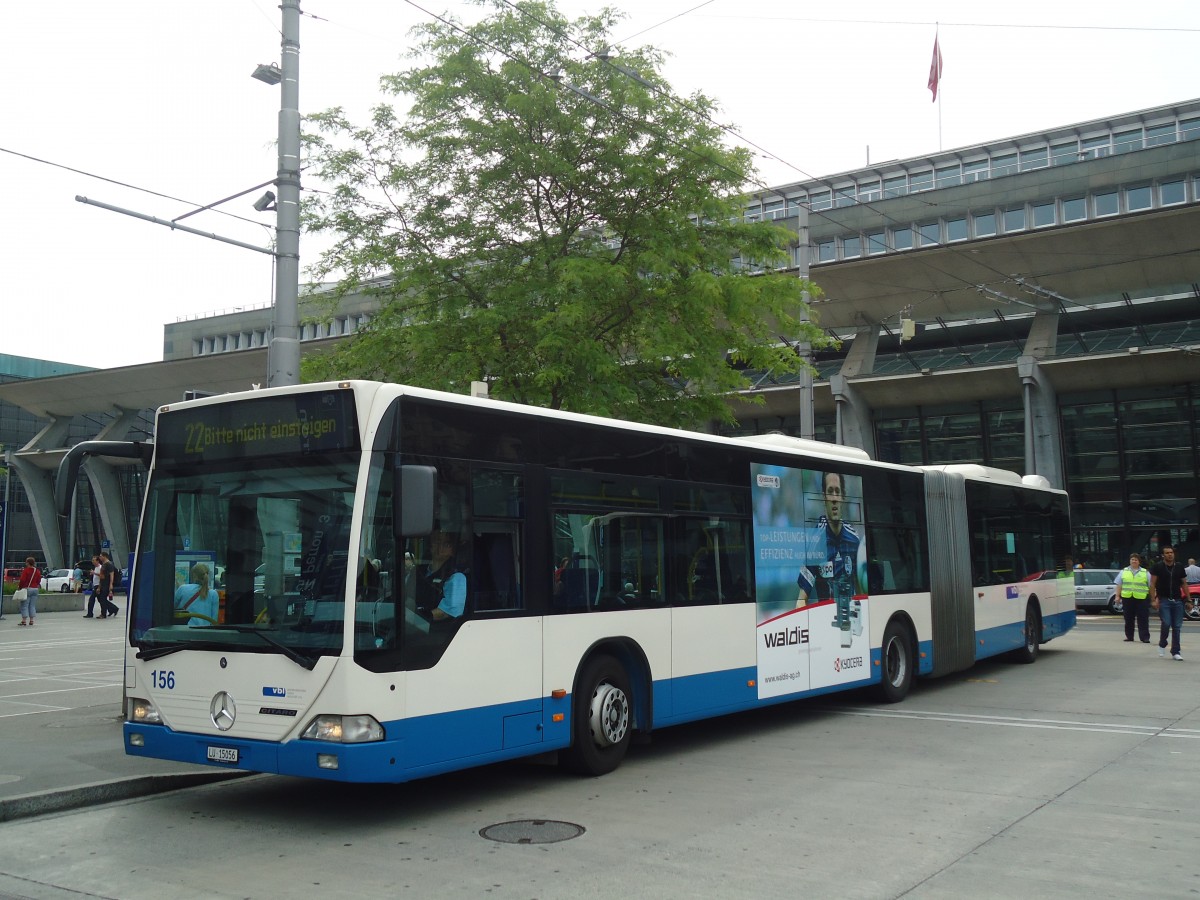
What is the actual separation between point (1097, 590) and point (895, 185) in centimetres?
2083

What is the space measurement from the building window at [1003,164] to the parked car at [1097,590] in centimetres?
1853

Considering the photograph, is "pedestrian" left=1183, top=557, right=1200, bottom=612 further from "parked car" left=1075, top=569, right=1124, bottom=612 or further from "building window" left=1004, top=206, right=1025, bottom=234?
"building window" left=1004, top=206, right=1025, bottom=234

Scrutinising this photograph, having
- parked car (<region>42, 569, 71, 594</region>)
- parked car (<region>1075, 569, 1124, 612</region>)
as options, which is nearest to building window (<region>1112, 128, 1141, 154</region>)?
parked car (<region>1075, 569, 1124, 612</region>)

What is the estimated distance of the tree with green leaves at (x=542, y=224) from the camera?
597 inches

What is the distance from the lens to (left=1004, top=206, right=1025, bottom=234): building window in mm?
39719

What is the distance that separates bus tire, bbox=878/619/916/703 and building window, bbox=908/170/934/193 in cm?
3643

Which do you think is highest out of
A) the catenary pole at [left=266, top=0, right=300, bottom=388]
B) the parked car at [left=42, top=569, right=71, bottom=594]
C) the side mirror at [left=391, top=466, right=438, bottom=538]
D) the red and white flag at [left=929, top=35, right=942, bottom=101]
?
the red and white flag at [left=929, top=35, right=942, bottom=101]

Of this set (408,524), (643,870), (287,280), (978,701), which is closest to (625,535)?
(408,524)

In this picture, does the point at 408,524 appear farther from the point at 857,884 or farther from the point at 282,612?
the point at 857,884

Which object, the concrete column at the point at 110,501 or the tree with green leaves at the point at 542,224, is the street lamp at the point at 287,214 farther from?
the concrete column at the point at 110,501

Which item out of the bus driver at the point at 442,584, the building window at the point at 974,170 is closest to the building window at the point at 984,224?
the building window at the point at 974,170

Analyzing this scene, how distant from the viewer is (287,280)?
37.9 ft

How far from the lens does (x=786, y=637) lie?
39.4 ft

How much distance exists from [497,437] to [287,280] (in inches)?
166
